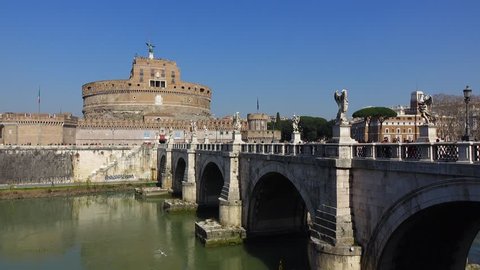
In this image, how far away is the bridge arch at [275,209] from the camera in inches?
926

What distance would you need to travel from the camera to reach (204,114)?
271 feet

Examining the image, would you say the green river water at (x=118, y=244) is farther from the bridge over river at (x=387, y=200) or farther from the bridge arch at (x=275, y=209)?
the bridge over river at (x=387, y=200)

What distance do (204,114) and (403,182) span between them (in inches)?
2837

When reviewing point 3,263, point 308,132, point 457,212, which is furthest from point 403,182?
point 308,132

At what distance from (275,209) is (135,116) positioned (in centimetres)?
5377

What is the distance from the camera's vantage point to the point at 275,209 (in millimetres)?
24578

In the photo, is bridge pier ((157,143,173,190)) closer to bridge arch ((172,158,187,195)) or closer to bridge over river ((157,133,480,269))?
bridge arch ((172,158,187,195))

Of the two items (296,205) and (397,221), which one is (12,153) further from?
(397,221)

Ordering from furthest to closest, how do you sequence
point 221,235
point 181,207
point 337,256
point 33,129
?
point 33,129 → point 181,207 → point 221,235 → point 337,256

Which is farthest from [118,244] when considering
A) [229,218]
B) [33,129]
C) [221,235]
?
[33,129]

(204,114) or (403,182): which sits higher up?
(204,114)

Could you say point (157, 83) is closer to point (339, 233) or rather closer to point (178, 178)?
point (178, 178)

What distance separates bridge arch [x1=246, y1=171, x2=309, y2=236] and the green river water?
757mm

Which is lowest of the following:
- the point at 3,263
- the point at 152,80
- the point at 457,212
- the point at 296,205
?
the point at 3,263
